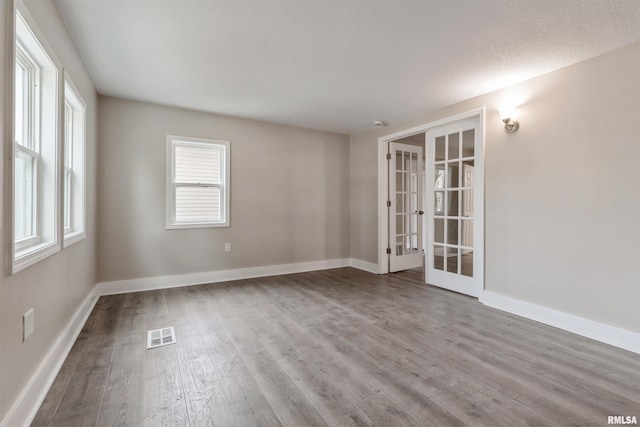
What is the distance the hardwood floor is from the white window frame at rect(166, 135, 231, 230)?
48.1 inches

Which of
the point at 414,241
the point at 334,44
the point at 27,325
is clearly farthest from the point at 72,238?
the point at 414,241

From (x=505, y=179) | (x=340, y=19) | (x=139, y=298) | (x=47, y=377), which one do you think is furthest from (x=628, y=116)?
(x=139, y=298)

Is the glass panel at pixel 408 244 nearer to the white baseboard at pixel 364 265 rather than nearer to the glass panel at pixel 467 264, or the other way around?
the white baseboard at pixel 364 265

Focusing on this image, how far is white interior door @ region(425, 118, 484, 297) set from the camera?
3676mm

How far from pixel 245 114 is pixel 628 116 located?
163 inches

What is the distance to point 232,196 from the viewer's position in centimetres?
463

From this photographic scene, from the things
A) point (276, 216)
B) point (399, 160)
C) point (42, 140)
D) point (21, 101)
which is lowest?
point (276, 216)

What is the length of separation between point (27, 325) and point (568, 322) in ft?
13.2

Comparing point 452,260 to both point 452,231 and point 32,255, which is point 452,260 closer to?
point 452,231

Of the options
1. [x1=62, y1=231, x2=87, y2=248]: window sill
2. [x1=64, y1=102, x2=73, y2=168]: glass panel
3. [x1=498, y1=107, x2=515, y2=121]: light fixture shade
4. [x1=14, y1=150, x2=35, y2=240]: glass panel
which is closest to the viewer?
[x1=14, y1=150, x2=35, y2=240]: glass panel

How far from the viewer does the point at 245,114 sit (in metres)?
4.48

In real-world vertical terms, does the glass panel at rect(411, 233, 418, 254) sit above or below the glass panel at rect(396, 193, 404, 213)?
below

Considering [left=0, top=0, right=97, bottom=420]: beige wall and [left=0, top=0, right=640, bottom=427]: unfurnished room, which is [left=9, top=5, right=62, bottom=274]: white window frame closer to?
[left=0, top=0, right=640, bottom=427]: unfurnished room

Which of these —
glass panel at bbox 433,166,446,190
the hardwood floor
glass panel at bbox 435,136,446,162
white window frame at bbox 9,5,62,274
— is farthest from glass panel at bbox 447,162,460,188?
white window frame at bbox 9,5,62,274
